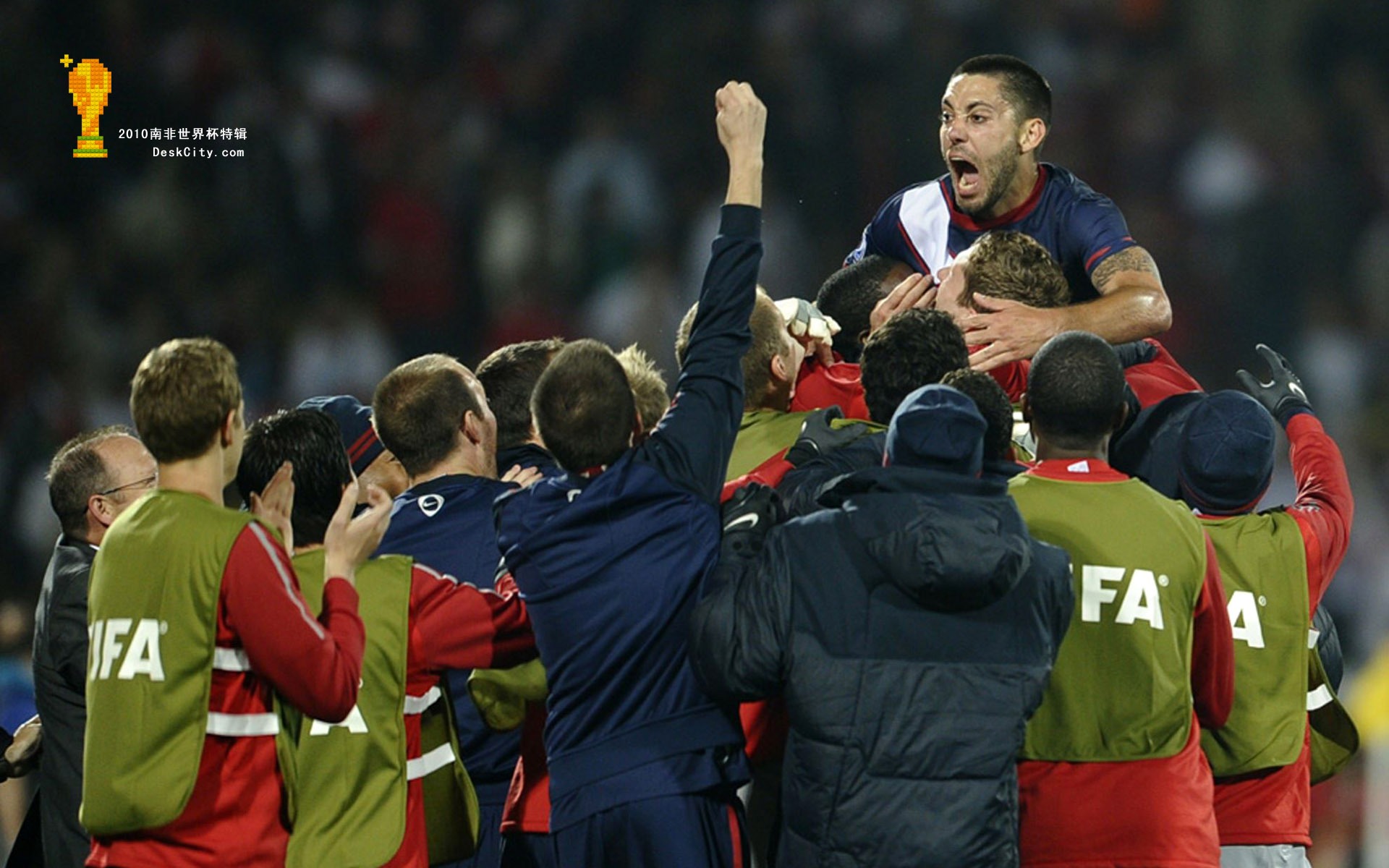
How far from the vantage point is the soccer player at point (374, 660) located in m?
3.43

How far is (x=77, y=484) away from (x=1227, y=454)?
109 inches

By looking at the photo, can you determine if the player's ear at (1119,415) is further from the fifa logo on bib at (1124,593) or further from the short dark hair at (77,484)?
the short dark hair at (77,484)

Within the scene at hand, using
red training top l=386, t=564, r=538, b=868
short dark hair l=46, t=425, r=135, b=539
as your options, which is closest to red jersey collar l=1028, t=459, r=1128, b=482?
red training top l=386, t=564, r=538, b=868

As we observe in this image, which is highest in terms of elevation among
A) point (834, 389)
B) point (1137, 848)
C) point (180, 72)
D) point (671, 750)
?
point (180, 72)

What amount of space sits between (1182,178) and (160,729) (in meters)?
8.70

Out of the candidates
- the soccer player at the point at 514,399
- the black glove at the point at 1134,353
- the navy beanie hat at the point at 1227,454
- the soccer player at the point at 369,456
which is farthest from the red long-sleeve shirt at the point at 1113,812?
the soccer player at the point at 369,456

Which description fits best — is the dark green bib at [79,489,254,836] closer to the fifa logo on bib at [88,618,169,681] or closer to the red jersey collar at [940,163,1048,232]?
the fifa logo on bib at [88,618,169,681]

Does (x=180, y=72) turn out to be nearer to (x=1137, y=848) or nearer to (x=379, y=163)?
(x=379, y=163)

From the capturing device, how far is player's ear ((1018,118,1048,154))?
16.5 ft

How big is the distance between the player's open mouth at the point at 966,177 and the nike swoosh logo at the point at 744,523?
1.87m

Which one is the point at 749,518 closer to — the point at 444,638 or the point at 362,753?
the point at 444,638

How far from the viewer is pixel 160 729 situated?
3.17m

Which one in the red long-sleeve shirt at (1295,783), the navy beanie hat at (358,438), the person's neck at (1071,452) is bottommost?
the red long-sleeve shirt at (1295,783)

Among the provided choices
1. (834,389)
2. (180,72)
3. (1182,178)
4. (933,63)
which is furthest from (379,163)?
(834,389)
